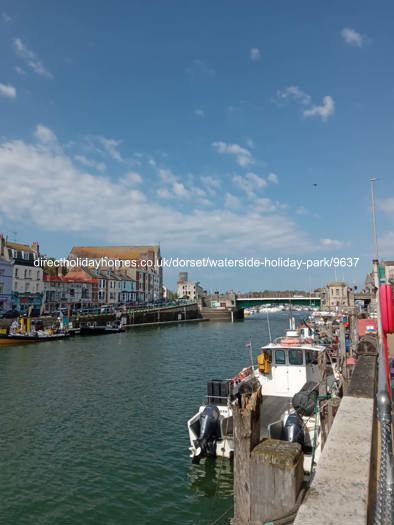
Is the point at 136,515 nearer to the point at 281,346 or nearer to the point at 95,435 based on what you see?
the point at 95,435

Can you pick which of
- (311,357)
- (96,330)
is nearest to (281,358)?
(311,357)

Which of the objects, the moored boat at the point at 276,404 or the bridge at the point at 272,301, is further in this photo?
the bridge at the point at 272,301

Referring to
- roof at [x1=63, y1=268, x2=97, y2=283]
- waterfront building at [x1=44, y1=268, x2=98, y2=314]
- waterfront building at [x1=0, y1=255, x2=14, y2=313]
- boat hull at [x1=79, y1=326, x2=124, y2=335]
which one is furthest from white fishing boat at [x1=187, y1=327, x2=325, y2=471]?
roof at [x1=63, y1=268, x2=97, y2=283]

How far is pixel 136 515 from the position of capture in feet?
39.0

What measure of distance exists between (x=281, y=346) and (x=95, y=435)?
9.59 meters

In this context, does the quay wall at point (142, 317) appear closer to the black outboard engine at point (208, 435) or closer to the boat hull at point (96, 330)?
the boat hull at point (96, 330)

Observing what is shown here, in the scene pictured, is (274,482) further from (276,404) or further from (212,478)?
(276,404)

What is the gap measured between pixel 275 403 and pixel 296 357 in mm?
2369

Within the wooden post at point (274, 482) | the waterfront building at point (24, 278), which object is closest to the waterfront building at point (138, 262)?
the waterfront building at point (24, 278)

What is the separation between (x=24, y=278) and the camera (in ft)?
247

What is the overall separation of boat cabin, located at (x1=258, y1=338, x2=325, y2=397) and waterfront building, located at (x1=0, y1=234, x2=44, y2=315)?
61.2 metres

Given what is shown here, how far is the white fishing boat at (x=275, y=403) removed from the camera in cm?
1377

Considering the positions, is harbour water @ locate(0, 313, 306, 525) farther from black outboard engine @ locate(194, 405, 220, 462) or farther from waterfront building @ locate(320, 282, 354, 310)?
waterfront building @ locate(320, 282, 354, 310)

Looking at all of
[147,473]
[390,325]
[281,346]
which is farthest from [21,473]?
[390,325]
